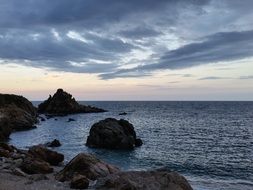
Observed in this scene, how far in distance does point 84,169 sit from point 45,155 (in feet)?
30.3

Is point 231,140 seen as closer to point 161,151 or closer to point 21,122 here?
point 161,151

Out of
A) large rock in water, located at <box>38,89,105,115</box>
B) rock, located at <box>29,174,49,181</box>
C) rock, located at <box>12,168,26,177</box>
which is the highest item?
large rock in water, located at <box>38,89,105,115</box>

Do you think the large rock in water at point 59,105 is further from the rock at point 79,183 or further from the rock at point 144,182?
the rock at point 144,182

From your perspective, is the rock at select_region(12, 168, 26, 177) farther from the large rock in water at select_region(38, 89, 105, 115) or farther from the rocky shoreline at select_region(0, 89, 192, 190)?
the large rock in water at select_region(38, 89, 105, 115)

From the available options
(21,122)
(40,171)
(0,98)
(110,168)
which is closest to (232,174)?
(110,168)

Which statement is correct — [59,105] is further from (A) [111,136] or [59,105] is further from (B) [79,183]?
(B) [79,183]

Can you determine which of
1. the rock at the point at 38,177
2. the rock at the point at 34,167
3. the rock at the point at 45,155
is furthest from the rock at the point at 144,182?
the rock at the point at 45,155

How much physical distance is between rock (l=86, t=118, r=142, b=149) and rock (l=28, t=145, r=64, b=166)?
22.1 meters

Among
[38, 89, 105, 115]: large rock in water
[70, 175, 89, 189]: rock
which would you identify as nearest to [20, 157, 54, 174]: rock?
[70, 175, 89, 189]: rock

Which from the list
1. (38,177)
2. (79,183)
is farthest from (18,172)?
(79,183)

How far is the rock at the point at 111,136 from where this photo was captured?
58325mm

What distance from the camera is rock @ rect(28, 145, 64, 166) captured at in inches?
1383

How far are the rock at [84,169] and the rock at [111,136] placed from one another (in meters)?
28.7

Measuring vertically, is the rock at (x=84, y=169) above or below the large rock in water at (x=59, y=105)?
below
